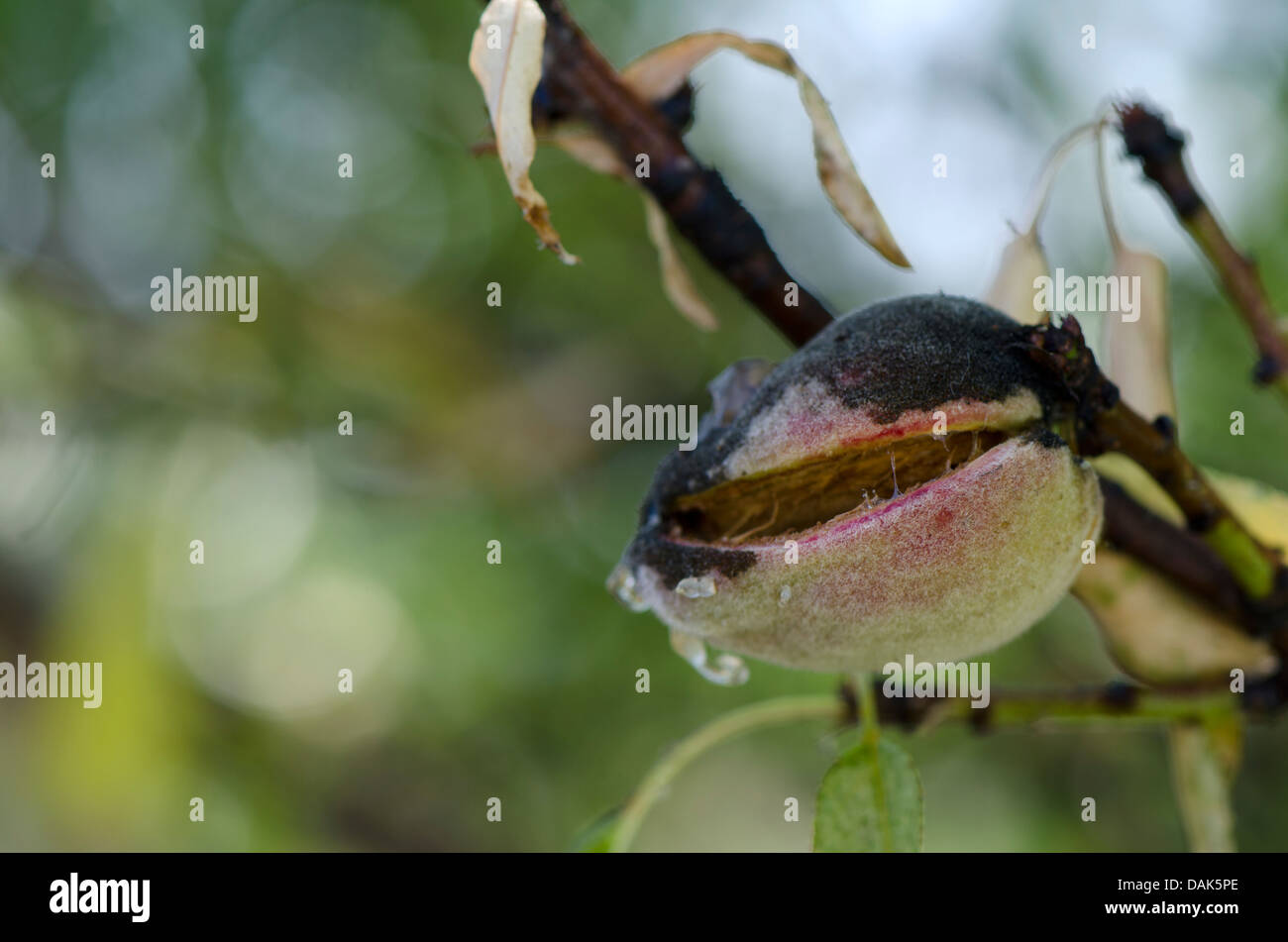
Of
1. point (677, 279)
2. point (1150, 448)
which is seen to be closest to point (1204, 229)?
point (1150, 448)

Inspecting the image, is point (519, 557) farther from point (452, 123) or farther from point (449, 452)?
point (452, 123)

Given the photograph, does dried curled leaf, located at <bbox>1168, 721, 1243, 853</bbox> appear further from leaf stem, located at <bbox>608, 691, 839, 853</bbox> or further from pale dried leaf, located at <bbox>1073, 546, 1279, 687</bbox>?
leaf stem, located at <bbox>608, 691, 839, 853</bbox>

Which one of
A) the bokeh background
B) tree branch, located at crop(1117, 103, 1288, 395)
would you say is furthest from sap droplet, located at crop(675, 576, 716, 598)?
the bokeh background

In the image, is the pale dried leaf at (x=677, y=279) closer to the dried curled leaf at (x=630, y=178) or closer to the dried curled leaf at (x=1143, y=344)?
the dried curled leaf at (x=630, y=178)

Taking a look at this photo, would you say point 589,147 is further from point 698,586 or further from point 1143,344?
point 1143,344

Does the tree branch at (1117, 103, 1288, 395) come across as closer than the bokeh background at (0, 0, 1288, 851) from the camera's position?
Yes

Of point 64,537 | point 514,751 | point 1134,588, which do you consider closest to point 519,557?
point 514,751
